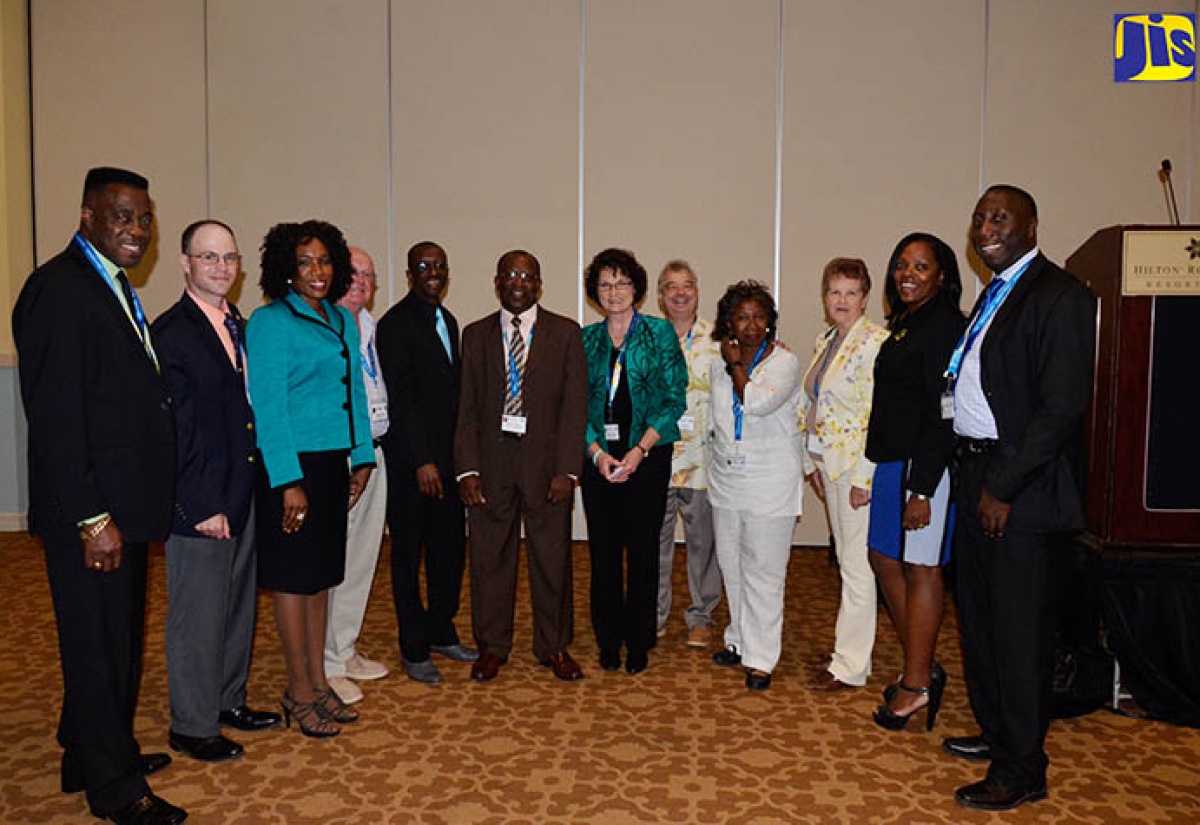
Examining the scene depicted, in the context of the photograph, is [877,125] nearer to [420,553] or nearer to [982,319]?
[982,319]

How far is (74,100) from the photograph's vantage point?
21.6 feet

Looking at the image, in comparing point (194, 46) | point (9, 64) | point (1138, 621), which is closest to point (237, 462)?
point (1138, 621)

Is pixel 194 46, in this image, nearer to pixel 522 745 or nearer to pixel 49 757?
pixel 49 757

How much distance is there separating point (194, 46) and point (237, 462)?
504 centimetres

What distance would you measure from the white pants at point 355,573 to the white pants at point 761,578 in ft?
4.71

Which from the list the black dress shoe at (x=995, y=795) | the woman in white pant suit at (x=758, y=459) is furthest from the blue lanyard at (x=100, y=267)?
the black dress shoe at (x=995, y=795)

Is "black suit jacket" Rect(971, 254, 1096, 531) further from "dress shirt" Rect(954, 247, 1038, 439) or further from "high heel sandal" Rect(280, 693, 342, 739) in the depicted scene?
"high heel sandal" Rect(280, 693, 342, 739)

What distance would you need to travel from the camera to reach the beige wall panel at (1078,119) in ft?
19.9

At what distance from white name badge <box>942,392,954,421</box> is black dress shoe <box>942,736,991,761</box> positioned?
111 centimetres

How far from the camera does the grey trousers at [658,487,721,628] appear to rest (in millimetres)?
4156

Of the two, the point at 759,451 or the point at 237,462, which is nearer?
the point at 237,462

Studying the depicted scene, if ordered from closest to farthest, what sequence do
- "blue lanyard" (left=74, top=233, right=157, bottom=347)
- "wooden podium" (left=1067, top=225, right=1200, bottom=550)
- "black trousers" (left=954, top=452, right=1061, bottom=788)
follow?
"blue lanyard" (left=74, top=233, right=157, bottom=347) < "black trousers" (left=954, top=452, right=1061, bottom=788) < "wooden podium" (left=1067, top=225, right=1200, bottom=550)

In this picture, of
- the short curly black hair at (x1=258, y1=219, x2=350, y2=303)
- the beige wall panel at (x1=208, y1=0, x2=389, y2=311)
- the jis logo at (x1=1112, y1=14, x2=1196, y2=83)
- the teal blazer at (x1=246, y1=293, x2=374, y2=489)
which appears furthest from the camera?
the beige wall panel at (x1=208, y1=0, x2=389, y2=311)

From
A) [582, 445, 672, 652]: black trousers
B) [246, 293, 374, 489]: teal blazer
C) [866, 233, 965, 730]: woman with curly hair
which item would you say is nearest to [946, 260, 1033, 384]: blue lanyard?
[866, 233, 965, 730]: woman with curly hair
